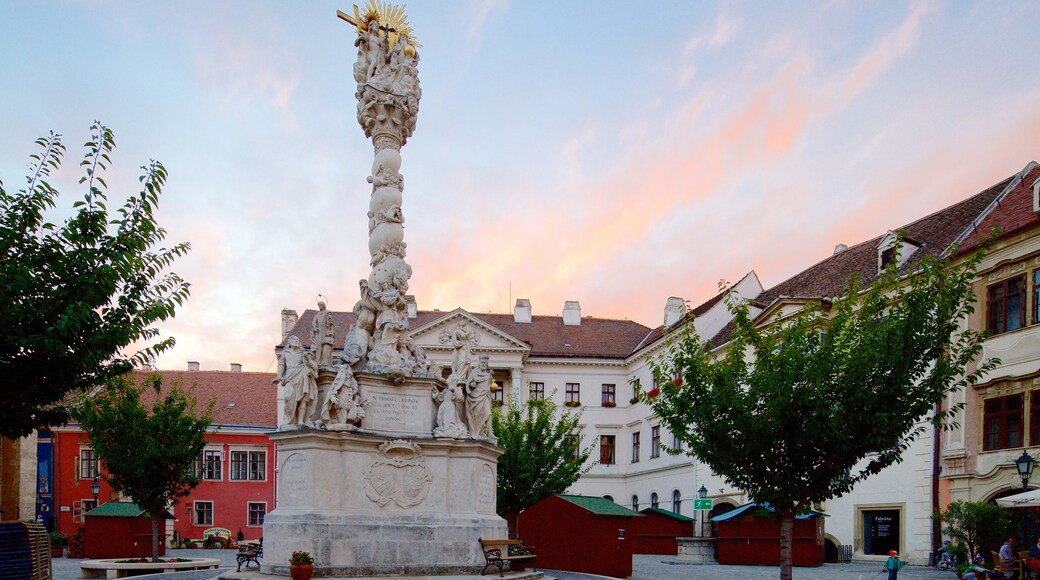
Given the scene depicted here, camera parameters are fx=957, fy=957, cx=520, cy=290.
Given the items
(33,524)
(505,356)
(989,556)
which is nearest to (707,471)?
(505,356)

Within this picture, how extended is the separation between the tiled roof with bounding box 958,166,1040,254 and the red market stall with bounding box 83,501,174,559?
82.6 ft

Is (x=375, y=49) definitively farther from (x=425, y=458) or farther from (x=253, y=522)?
(x=253, y=522)

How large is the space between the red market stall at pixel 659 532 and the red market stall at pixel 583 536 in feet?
50.7

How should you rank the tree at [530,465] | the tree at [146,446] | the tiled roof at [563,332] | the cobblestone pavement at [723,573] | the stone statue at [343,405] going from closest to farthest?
the stone statue at [343,405] < the cobblestone pavement at [723,573] < the tree at [146,446] < the tree at [530,465] < the tiled roof at [563,332]

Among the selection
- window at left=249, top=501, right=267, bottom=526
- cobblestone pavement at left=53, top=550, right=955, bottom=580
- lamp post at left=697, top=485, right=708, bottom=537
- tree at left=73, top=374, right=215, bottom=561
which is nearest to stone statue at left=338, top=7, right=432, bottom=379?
cobblestone pavement at left=53, top=550, right=955, bottom=580

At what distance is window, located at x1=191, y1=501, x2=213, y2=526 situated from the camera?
51719mm

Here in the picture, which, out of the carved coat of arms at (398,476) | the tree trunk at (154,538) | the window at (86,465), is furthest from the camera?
the window at (86,465)

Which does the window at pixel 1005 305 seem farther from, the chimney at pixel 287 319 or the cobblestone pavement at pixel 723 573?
the chimney at pixel 287 319

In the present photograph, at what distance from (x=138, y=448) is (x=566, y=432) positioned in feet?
50.7

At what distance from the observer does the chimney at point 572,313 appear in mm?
63000

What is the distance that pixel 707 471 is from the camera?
45.5m

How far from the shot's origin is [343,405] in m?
15.6

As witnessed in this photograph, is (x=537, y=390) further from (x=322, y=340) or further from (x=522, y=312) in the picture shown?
(x=322, y=340)

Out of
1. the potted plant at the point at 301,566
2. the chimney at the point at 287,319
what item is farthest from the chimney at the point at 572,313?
the potted plant at the point at 301,566
